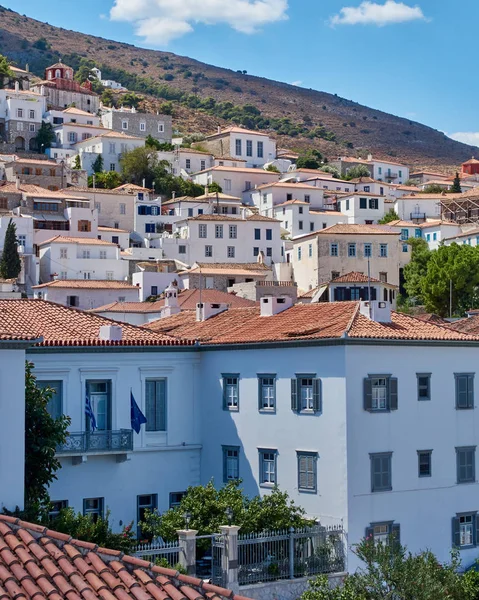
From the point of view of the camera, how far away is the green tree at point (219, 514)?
29047 millimetres

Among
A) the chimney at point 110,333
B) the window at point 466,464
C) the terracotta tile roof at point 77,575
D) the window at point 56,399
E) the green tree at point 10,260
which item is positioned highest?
the green tree at point 10,260

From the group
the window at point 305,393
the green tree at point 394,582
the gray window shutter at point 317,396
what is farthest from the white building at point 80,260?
the green tree at point 394,582

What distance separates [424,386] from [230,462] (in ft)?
19.2

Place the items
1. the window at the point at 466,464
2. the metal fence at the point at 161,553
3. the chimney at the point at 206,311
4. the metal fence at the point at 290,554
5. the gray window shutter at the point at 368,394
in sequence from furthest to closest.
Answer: the chimney at the point at 206,311 < the window at the point at 466,464 < the gray window shutter at the point at 368,394 < the metal fence at the point at 290,554 < the metal fence at the point at 161,553

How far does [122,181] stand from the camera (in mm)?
123250

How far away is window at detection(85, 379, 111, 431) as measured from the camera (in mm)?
32469

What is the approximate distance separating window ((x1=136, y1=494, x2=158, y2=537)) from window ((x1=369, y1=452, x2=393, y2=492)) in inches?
237

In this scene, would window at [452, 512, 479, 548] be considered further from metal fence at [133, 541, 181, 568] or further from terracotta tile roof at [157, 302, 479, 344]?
metal fence at [133, 541, 181, 568]

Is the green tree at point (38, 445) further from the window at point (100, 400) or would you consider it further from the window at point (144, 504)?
the window at point (144, 504)

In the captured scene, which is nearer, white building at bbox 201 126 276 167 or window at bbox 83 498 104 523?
window at bbox 83 498 104 523

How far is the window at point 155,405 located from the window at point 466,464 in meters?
8.32

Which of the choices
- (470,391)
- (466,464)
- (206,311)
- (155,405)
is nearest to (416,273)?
(206,311)

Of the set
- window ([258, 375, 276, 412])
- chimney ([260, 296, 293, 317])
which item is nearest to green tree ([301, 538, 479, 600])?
window ([258, 375, 276, 412])

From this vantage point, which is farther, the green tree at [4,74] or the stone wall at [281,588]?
the green tree at [4,74]
